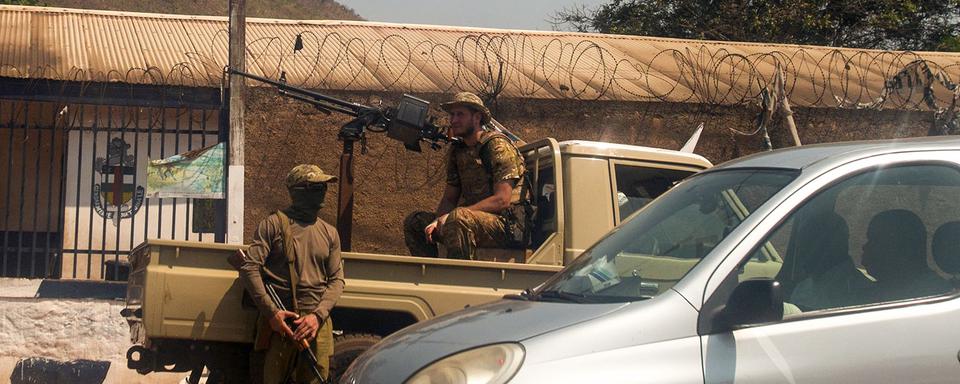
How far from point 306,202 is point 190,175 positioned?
3429mm

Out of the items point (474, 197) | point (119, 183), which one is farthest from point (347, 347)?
point (119, 183)

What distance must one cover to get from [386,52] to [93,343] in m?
4.56

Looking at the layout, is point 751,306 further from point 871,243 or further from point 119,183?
point 119,183

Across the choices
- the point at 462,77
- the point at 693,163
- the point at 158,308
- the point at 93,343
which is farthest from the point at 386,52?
the point at 158,308

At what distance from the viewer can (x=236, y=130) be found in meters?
8.31

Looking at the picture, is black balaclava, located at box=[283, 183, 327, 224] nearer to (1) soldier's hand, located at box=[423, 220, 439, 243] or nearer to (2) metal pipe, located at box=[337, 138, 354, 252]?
(1) soldier's hand, located at box=[423, 220, 439, 243]

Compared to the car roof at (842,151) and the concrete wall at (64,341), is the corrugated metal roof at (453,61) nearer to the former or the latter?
the concrete wall at (64,341)

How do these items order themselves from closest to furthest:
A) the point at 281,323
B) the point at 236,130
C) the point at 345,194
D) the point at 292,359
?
the point at 281,323
the point at 292,359
the point at 345,194
the point at 236,130

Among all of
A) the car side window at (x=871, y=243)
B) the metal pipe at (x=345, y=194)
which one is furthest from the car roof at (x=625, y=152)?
the car side window at (x=871, y=243)

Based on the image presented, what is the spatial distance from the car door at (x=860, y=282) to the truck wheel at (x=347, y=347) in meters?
2.60

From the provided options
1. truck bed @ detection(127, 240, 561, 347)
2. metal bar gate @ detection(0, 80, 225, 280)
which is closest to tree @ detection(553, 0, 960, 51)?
metal bar gate @ detection(0, 80, 225, 280)

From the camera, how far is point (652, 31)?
69.9 feet

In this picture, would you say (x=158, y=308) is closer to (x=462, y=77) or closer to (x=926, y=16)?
(x=462, y=77)

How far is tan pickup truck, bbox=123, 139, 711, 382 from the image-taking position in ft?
16.8
